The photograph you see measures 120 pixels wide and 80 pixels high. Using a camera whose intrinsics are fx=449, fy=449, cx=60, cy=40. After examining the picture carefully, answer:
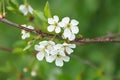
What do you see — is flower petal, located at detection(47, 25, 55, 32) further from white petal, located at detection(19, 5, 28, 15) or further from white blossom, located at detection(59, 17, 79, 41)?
white petal, located at detection(19, 5, 28, 15)

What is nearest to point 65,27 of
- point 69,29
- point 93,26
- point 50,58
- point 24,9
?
point 69,29

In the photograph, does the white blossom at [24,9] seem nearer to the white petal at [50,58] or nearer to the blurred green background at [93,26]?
the white petal at [50,58]

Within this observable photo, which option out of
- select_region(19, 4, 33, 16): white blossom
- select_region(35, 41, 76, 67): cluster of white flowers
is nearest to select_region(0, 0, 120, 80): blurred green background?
select_region(19, 4, 33, 16): white blossom

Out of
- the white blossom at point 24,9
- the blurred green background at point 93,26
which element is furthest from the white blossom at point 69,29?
the blurred green background at point 93,26

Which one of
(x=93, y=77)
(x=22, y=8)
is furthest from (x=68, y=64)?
(x=22, y=8)

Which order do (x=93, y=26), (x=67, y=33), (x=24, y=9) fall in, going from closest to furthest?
(x=67, y=33) → (x=24, y=9) → (x=93, y=26)

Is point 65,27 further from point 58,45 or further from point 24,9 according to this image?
point 24,9

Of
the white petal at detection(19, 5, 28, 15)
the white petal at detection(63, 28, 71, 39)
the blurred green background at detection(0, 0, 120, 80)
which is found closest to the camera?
the white petal at detection(63, 28, 71, 39)
